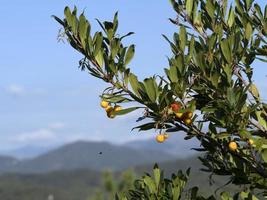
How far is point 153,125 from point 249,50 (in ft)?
3.95

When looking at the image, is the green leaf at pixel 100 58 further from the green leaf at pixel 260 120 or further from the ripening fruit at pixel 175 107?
the green leaf at pixel 260 120

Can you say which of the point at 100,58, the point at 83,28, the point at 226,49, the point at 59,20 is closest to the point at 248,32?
the point at 226,49

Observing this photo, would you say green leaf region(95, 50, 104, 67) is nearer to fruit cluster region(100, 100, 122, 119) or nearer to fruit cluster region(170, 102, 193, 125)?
fruit cluster region(100, 100, 122, 119)

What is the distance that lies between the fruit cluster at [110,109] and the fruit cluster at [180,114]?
1.93 ft

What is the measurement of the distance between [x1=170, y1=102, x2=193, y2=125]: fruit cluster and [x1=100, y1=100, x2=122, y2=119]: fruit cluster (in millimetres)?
588

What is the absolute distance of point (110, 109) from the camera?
5617 millimetres

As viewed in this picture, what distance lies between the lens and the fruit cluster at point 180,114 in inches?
206

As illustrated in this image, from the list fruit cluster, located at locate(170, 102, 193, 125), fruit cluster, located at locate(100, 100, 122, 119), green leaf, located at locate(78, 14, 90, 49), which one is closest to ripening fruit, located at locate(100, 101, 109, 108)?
fruit cluster, located at locate(100, 100, 122, 119)

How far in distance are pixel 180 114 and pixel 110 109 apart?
2.33 ft

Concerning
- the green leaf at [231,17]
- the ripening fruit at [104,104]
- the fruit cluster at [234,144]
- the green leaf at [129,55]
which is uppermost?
the green leaf at [231,17]

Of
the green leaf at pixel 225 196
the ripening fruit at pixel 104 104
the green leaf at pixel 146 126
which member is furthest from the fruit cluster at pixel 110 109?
the green leaf at pixel 225 196

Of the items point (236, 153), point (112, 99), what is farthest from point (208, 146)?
point (112, 99)

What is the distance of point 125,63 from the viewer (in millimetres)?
5586

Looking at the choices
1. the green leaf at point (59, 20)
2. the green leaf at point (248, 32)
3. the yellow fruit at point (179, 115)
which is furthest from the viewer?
the green leaf at point (248, 32)
